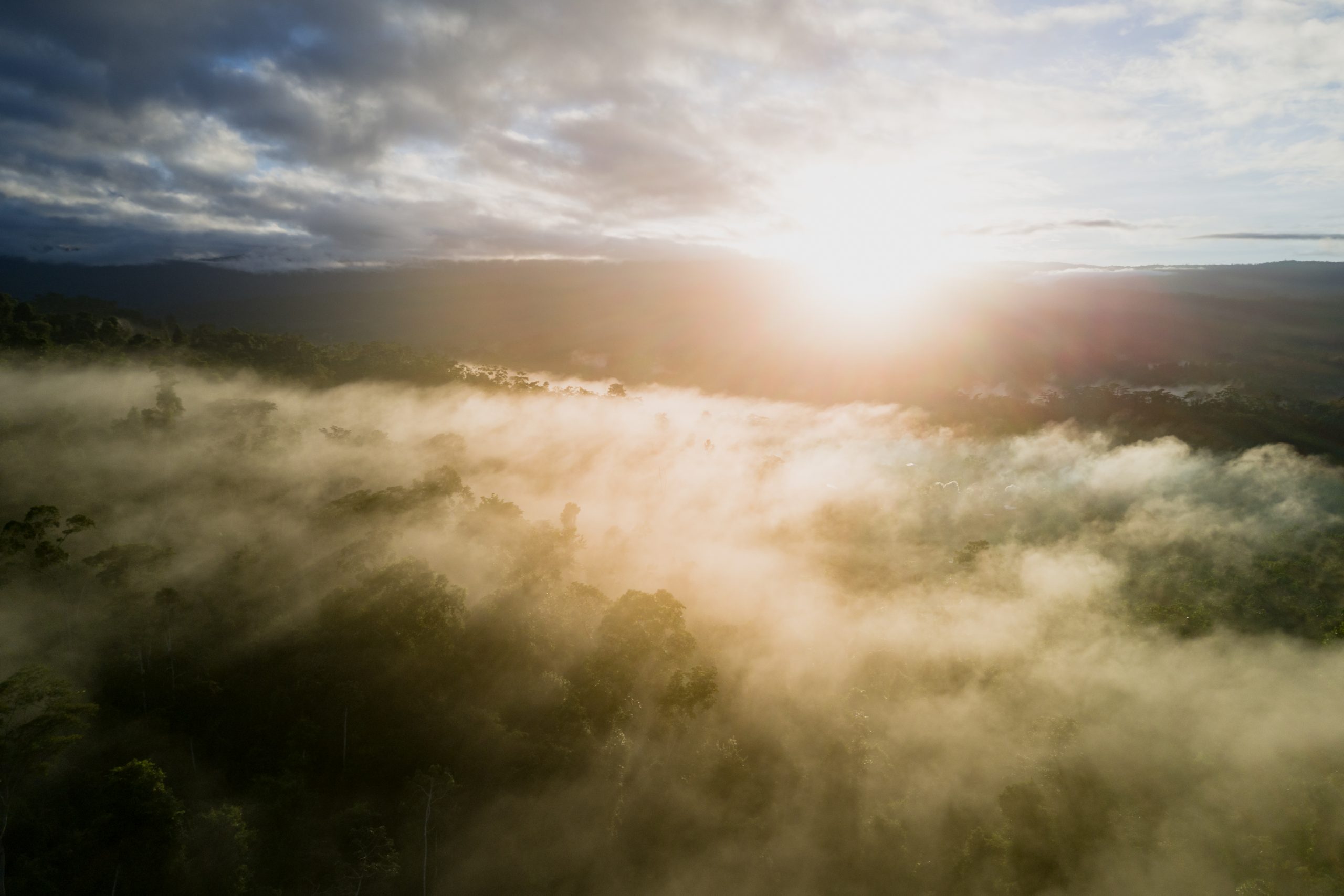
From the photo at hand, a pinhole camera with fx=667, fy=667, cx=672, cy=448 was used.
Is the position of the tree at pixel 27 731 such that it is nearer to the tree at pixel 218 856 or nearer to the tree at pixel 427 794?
the tree at pixel 218 856

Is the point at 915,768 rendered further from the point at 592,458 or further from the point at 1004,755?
the point at 592,458

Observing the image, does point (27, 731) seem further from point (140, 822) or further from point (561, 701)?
point (561, 701)

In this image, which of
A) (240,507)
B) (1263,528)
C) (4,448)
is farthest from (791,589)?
(4,448)

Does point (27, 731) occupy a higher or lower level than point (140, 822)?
higher

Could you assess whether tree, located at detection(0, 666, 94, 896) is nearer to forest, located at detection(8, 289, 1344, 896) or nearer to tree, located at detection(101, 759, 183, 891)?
forest, located at detection(8, 289, 1344, 896)

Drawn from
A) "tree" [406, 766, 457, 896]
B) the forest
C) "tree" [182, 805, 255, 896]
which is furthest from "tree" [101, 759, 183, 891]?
"tree" [406, 766, 457, 896]

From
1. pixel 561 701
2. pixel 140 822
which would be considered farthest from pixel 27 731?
pixel 561 701

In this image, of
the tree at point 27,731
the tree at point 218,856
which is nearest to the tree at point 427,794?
the tree at point 218,856
